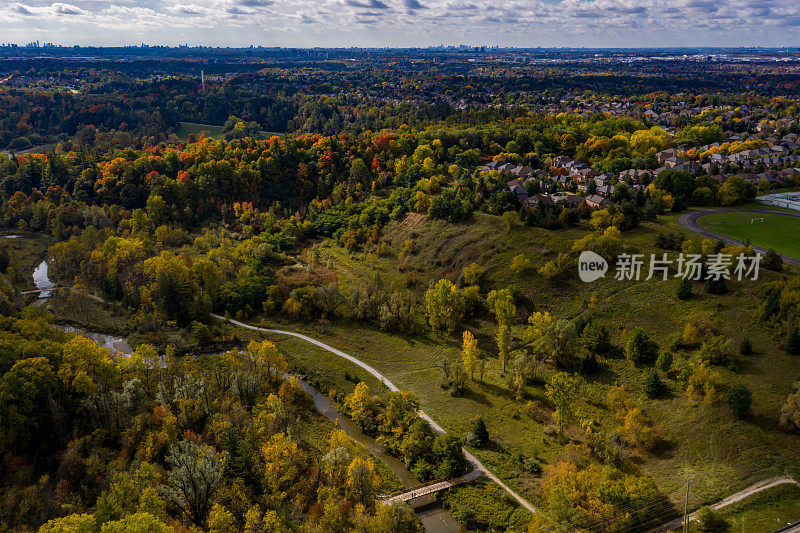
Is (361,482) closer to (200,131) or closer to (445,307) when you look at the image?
(445,307)

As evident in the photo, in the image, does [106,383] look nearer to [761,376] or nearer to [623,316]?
[623,316]

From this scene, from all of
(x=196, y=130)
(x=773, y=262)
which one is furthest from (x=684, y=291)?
(x=196, y=130)

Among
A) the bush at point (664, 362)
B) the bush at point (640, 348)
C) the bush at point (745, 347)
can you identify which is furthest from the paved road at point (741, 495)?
the bush at point (640, 348)

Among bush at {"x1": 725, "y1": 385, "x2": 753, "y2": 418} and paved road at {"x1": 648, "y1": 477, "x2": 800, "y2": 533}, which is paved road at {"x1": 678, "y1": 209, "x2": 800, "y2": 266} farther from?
paved road at {"x1": 648, "y1": 477, "x2": 800, "y2": 533}

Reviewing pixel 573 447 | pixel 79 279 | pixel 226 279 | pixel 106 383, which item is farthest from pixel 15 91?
pixel 573 447

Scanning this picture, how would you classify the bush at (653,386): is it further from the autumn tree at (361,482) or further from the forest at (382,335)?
the autumn tree at (361,482)

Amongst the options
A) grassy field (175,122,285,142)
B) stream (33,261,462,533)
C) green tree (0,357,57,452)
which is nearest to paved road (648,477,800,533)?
stream (33,261,462,533)
